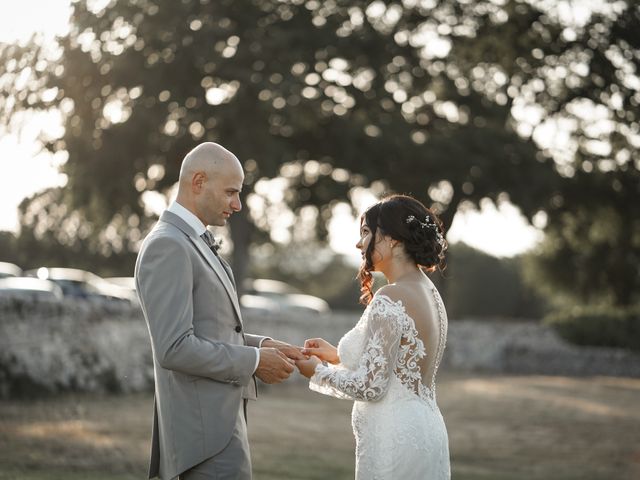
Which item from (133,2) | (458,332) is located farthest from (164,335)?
(458,332)

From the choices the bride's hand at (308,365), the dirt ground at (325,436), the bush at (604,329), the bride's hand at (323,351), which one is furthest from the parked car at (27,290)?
the bush at (604,329)

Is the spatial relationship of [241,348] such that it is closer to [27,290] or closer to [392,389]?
[392,389]

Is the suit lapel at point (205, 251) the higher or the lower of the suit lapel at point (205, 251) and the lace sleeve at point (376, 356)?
the higher

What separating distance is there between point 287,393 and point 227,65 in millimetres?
7805

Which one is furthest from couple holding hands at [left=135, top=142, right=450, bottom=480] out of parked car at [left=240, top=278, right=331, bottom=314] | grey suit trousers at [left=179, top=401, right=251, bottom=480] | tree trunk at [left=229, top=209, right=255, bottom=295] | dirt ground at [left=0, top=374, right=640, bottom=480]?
parked car at [left=240, top=278, right=331, bottom=314]

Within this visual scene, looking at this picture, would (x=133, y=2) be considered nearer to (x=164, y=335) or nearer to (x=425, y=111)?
(x=425, y=111)

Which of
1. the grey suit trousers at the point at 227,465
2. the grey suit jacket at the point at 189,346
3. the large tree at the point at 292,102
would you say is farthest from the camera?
the large tree at the point at 292,102

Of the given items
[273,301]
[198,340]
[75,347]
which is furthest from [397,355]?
[273,301]

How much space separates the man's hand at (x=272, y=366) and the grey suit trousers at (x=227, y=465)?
0.92ft

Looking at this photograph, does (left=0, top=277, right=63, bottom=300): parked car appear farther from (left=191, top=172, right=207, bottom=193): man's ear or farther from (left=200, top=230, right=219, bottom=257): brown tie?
(left=191, top=172, right=207, bottom=193): man's ear

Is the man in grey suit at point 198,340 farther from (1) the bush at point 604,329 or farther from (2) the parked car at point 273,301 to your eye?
(1) the bush at point 604,329

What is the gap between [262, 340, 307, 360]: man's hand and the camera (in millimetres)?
5345

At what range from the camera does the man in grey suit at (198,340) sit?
4496mm

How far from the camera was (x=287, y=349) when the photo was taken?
213 inches
